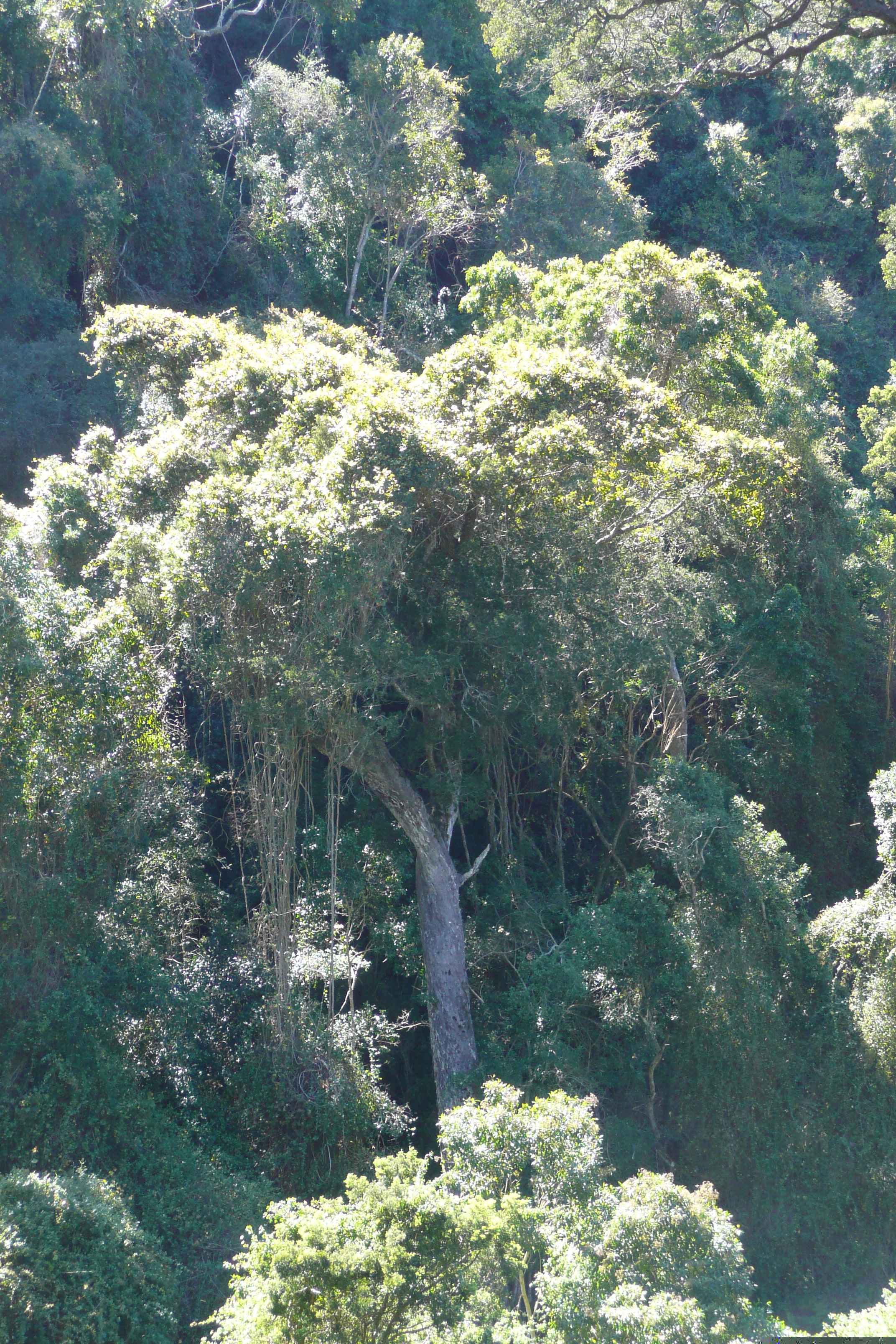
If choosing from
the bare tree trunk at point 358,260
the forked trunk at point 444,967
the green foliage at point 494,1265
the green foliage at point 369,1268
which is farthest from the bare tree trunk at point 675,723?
the green foliage at point 369,1268

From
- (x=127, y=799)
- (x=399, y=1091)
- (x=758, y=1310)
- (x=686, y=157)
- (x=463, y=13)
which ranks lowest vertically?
(x=758, y=1310)

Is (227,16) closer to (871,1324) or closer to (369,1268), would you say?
(369,1268)

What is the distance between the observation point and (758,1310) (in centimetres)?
666

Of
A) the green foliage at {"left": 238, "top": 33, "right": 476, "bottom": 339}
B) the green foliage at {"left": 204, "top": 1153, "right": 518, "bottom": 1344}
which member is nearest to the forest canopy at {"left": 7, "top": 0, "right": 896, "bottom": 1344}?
the green foliage at {"left": 204, "top": 1153, "right": 518, "bottom": 1344}


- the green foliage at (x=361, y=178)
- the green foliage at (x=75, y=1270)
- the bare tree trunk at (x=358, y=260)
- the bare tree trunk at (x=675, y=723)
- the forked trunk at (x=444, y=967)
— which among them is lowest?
the green foliage at (x=75, y=1270)

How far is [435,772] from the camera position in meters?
13.0

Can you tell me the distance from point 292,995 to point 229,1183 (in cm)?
210

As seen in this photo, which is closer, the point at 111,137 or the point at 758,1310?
the point at 758,1310

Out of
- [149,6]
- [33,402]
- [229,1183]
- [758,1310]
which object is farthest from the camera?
[149,6]

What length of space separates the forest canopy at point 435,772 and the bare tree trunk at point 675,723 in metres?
0.06

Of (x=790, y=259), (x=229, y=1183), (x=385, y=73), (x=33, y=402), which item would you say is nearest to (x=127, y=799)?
(x=229, y=1183)

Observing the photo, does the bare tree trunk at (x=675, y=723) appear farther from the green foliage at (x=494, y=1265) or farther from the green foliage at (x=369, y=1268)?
the green foliage at (x=369, y=1268)

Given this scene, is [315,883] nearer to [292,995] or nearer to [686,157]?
[292,995]

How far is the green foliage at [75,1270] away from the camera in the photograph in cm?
799
